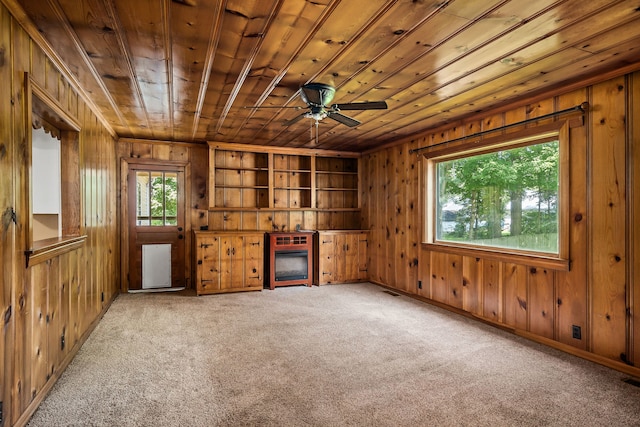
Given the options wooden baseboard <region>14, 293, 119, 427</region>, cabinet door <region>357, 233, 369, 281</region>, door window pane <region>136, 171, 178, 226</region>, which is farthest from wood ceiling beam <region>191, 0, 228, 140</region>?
cabinet door <region>357, 233, 369, 281</region>

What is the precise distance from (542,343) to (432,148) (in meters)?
2.63

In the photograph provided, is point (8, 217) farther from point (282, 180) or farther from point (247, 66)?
point (282, 180)

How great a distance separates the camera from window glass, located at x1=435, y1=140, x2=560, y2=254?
3.41 m

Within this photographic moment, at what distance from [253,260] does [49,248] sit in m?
3.32

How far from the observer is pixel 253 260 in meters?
5.57

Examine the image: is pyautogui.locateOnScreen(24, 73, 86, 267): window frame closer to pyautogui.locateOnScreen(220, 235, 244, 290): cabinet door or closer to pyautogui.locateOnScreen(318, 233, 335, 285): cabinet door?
pyautogui.locateOnScreen(220, 235, 244, 290): cabinet door

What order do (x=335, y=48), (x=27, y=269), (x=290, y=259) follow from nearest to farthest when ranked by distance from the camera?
(x=27, y=269) → (x=335, y=48) → (x=290, y=259)

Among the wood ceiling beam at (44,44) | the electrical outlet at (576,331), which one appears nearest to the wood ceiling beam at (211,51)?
the wood ceiling beam at (44,44)

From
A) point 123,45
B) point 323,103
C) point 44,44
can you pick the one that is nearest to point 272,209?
point 323,103

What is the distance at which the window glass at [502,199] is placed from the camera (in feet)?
11.2

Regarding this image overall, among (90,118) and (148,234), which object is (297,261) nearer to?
(148,234)

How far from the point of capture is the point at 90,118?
3.66m

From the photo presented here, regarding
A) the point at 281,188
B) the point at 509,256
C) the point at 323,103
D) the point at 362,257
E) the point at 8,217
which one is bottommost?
the point at 362,257

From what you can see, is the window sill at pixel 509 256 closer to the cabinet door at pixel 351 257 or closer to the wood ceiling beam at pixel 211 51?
the cabinet door at pixel 351 257
